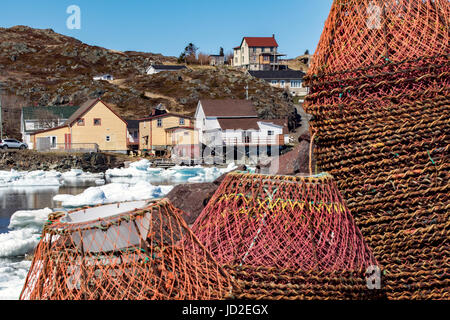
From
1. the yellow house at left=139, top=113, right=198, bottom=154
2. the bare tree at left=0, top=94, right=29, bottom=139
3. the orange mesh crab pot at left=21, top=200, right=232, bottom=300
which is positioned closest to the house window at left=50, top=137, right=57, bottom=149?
the yellow house at left=139, top=113, right=198, bottom=154

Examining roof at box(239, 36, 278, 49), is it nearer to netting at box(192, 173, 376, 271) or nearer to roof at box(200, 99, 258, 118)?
roof at box(200, 99, 258, 118)

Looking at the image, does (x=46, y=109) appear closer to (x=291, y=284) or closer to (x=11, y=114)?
(x=11, y=114)

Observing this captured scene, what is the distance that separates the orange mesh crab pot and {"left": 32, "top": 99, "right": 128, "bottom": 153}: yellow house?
41029 mm

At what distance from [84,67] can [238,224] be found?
8622 cm

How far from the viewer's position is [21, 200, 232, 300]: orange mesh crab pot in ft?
8.68

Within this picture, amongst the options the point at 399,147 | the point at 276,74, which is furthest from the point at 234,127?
the point at 399,147

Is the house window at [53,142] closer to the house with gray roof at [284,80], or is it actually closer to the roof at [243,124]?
the roof at [243,124]

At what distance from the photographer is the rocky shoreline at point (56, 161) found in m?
38.0

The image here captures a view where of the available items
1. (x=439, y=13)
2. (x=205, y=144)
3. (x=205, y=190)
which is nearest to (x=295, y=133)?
(x=205, y=144)

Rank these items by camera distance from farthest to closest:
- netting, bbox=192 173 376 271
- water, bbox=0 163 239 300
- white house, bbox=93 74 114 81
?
white house, bbox=93 74 114 81
water, bbox=0 163 239 300
netting, bbox=192 173 376 271

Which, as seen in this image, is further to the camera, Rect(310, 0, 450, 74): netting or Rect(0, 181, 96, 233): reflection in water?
Rect(0, 181, 96, 233): reflection in water

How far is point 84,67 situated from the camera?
278 feet

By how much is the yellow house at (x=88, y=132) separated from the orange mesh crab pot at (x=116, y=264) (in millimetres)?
41029

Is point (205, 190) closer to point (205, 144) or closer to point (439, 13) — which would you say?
point (439, 13)
